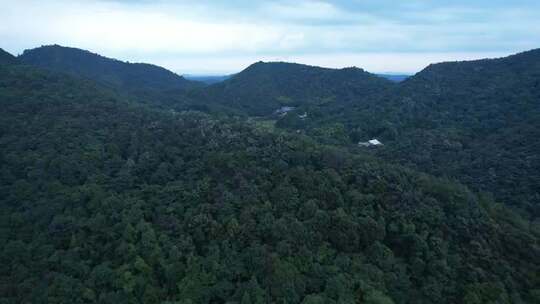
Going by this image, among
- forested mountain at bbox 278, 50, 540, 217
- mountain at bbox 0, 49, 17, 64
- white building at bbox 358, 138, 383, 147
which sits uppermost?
mountain at bbox 0, 49, 17, 64

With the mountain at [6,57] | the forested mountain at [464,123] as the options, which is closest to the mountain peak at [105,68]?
the mountain at [6,57]

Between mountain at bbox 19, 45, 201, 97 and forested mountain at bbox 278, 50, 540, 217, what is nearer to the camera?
forested mountain at bbox 278, 50, 540, 217

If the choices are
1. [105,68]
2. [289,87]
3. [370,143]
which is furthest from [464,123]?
[105,68]

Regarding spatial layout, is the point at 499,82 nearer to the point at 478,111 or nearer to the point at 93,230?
the point at 478,111

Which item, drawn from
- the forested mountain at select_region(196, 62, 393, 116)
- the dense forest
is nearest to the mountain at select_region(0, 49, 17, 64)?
the dense forest

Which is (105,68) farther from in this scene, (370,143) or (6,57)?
(370,143)

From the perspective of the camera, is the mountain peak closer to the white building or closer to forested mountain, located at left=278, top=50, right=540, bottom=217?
forested mountain, located at left=278, top=50, right=540, bottom=217
